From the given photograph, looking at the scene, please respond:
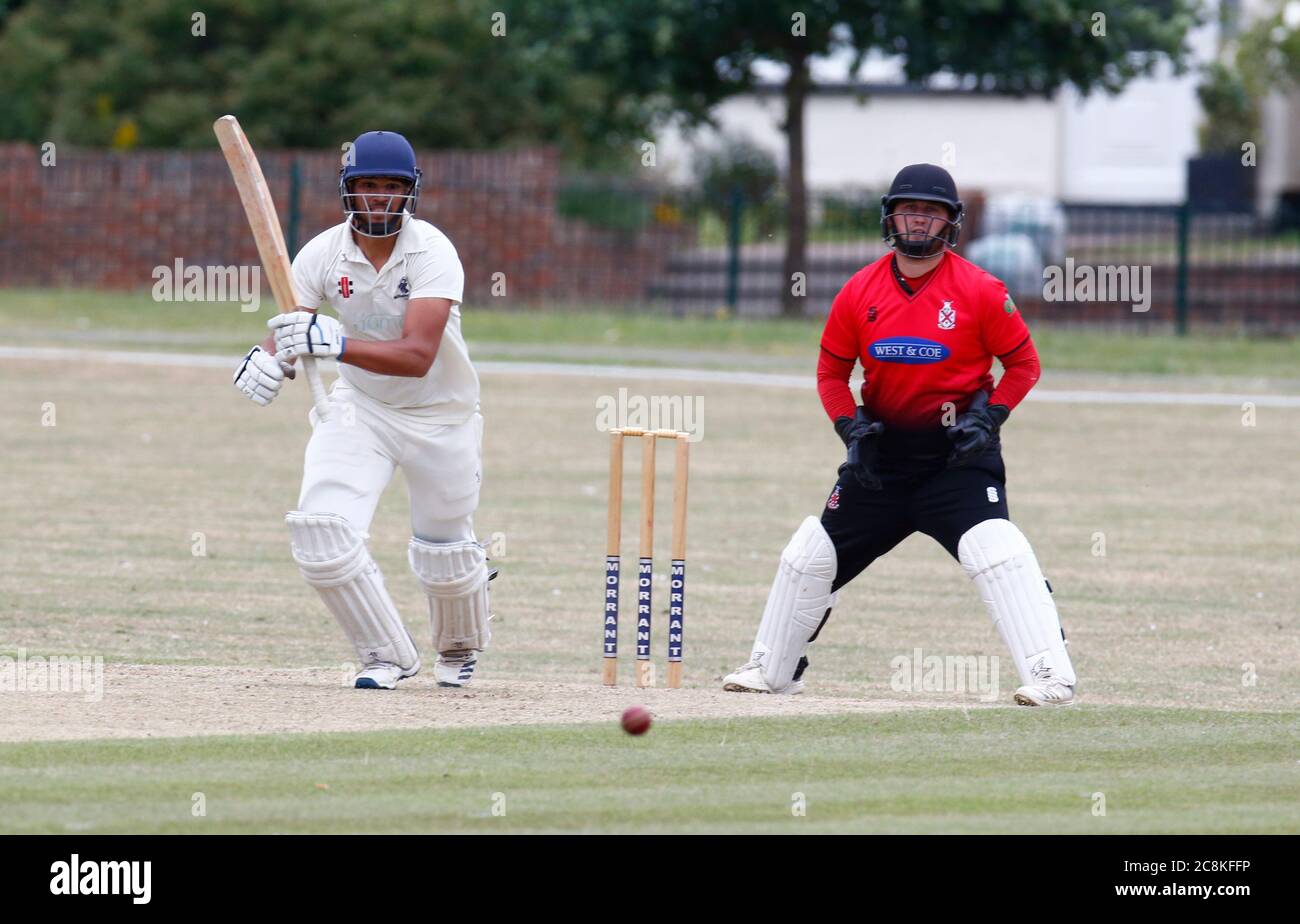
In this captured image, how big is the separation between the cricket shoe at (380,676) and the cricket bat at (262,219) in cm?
100

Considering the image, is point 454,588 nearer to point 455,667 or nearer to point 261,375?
point 455,667

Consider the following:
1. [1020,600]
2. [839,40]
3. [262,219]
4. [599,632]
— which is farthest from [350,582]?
[839,40]

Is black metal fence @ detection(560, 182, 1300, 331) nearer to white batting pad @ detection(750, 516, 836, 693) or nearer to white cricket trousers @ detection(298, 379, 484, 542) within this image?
white batting pad @ detection(750, 516, 836, 693)

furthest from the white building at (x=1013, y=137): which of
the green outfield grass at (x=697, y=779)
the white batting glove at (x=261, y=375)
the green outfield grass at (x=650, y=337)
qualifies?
the green outfield grass at (x=697, y=779)

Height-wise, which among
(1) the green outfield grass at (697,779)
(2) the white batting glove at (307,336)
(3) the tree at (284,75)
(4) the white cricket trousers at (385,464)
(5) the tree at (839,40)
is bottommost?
(1) the green outfield grass at (697,779)

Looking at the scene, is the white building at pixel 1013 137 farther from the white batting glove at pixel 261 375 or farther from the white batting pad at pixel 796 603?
the white batting glove at pixel 261 375

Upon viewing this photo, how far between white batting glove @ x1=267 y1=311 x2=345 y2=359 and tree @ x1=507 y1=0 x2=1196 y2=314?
1821cm

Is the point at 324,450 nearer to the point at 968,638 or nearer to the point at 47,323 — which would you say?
the point at 968,638

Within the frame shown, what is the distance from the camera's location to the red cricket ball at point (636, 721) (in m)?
6.84

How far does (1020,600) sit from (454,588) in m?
2.23

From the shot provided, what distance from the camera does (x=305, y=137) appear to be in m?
34.2
